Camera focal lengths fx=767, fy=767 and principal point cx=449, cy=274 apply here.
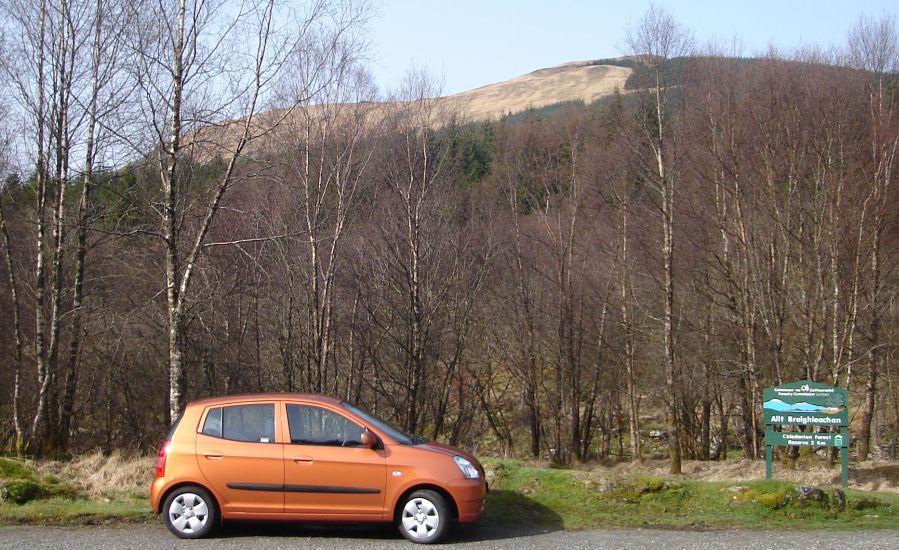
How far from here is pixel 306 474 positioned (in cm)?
830

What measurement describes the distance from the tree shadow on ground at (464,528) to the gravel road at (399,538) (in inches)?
0.5

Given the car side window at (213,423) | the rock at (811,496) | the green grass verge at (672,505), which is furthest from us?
the rock at (811,496)

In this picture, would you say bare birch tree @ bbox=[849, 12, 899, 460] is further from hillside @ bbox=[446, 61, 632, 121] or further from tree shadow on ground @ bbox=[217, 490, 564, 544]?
hillside @ bbox=[446, 61, 632, 121]

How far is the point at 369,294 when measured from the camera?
26172 mm

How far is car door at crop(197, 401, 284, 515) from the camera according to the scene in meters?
8.33

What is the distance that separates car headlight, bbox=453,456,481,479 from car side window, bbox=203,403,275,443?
2.07m

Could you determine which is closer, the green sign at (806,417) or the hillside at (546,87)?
the green sign at (806,417)

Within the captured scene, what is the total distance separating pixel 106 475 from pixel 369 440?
5999 millimetres

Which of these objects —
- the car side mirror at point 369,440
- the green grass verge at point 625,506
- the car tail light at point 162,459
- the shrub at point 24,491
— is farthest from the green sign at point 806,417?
the shrub at point 24,491

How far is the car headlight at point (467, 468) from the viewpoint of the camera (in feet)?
27.4

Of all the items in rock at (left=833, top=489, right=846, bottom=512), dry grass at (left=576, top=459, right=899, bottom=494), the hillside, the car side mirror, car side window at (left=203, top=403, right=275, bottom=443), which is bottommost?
dry grass at (left=576, top=459, right=899, bottom=494)

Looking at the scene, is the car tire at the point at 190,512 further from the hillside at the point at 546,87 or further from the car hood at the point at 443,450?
the hillside at the point at 546,87

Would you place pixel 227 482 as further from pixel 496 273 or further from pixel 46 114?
pixel 496 273

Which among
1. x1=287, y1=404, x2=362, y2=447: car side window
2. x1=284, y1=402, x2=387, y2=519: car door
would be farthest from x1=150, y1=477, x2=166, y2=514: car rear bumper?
x1=287, y1=404, x2=362, y2=447: car side window
